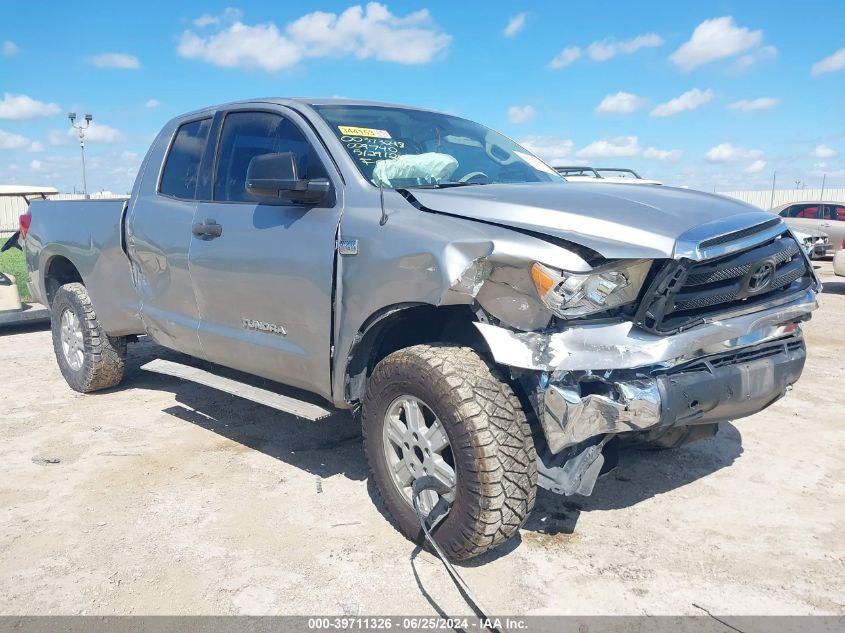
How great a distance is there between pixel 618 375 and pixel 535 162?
7.07 ft

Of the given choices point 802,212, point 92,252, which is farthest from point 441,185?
point 802,212

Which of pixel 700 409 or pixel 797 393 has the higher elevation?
pixel 700 409

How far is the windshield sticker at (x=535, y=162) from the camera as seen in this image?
4.34 meters

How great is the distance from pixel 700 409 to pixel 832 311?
8.14 meters

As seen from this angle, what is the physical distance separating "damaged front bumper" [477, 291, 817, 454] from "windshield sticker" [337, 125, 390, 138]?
1.49 m

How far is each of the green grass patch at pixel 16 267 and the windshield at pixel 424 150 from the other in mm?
8180

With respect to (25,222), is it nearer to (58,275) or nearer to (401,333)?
(58,275)

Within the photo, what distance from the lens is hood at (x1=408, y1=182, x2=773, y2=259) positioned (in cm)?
264

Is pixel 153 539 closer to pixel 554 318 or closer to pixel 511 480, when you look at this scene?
pixel 511 480

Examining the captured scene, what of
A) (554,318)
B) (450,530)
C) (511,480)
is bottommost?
(450,530)

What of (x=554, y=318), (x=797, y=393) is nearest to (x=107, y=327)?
(x=554, y=318)

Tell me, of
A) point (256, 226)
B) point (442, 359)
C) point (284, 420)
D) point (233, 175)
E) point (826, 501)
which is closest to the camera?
point (442, 359)

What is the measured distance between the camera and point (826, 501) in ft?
11.6

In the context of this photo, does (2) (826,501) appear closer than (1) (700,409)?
No
